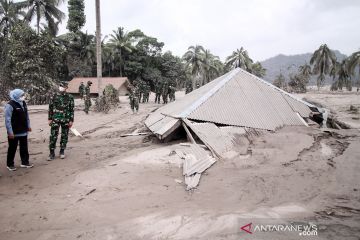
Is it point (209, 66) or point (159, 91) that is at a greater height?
point (209, 66)

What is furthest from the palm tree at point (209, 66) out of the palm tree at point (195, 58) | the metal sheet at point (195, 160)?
the metal sheet at point (195, 160)

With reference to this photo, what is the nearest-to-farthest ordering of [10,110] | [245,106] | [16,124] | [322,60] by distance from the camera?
[10,110]
[16,124]
[245,106]
[322,60]

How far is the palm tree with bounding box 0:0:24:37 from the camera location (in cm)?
2524

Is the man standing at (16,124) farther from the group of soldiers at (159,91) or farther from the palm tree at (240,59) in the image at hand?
the palm tree at (240,59)

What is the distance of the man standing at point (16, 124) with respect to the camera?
15.4 feet

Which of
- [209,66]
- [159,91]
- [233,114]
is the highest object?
[209,66]

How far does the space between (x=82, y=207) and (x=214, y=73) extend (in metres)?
46.9

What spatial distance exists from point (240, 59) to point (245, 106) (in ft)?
100

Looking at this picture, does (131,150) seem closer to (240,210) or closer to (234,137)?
(234,137)

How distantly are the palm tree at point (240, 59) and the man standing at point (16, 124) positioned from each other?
33375mm

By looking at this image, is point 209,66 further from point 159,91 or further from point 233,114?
point 233,114

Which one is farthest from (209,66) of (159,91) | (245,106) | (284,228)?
(284,228)

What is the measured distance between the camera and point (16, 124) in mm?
4828

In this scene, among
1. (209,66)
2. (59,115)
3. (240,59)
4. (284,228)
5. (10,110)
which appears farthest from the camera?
(209,66)
